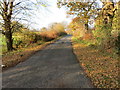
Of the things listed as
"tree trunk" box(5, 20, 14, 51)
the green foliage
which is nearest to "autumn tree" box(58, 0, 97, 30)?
the green foliage

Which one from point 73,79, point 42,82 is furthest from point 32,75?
point 73,79

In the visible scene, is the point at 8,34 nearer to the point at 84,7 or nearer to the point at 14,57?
the point at 14,57

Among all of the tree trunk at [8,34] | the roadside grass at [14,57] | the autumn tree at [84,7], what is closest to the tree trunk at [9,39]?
the tree trunk at [8,34]

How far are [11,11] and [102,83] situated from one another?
12157 millimetres

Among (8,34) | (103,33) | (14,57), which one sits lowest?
(14,57)

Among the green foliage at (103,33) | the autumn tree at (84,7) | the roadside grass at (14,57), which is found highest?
the autumn tree at (84,7)

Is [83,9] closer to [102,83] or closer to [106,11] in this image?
[106,11]

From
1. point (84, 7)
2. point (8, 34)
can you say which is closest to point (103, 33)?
point (84, 7)

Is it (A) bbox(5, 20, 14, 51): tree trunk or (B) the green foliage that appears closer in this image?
(B) the green foliage

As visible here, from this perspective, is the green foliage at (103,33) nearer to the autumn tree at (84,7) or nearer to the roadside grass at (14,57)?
the autumn tree at (84,7)

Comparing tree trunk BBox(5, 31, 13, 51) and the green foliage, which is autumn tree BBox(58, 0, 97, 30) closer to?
the green foliage

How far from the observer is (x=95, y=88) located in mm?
3602

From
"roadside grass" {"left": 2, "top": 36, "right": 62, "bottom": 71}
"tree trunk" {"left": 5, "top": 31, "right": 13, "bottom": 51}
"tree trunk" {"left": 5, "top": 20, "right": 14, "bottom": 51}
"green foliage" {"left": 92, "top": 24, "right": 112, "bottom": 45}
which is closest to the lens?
"roadside grass" {"left": 2, "top": 36, "right": 62, "bottom": 71}

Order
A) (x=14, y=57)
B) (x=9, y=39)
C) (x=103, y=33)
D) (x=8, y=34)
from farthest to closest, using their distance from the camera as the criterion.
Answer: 1. (x=9, y=39)
2. (x=8, y=34)
3. (x=103, y=33)
4. (x=14, y=57)
